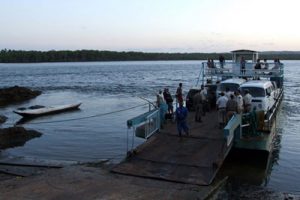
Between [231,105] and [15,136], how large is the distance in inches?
503

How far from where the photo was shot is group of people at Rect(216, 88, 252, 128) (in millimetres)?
17812

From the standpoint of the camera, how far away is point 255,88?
21.3 m

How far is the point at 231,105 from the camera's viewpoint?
58.5ft

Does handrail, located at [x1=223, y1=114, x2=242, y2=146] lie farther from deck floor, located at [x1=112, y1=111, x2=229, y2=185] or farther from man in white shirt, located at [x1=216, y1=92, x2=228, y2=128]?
man in white shirt, located at [x1=216, y1=92, x2=228, y2=128]

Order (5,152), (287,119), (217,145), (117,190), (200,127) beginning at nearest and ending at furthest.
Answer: (117,190), (217,145), (200,127), (5,152), (287,119)

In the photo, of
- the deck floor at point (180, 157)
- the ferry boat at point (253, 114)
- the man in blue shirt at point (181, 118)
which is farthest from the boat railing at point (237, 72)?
the man in blue shirt at point (181, 118)

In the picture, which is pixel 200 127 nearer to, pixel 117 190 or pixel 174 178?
pixel 174 178

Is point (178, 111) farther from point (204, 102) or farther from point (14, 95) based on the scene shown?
point (14, 95)

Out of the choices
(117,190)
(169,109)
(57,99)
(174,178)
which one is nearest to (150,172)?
Answer: (174,178)

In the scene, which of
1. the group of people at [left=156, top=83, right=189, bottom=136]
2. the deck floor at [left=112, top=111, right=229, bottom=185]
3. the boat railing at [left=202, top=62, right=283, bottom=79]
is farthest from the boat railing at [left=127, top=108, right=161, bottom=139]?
the boat railing at [left=202, top=62, right=283, bottom=79]

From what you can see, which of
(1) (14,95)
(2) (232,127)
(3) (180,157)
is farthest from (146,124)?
(1) (14,95)

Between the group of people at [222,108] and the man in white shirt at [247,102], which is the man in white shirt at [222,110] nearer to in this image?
the group of people at [222,108]

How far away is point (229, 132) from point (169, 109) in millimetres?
7359

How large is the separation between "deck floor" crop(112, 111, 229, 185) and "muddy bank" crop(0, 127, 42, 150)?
9228 mm
